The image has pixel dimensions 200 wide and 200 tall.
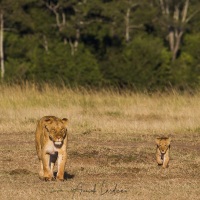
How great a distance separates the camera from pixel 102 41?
43594 millimetres

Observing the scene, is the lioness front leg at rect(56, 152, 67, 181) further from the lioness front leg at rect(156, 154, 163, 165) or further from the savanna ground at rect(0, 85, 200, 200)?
the lioness front leg at rect(156, 154, 163, 165)

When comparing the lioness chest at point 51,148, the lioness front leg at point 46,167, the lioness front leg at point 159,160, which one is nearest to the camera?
the lioness chest at point 51,148

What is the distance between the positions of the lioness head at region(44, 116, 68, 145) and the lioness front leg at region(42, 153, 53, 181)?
27cm

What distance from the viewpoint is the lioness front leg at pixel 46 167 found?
10.4m

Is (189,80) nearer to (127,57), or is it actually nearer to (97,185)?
(127,57)

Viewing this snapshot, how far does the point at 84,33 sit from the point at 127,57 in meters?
4.65

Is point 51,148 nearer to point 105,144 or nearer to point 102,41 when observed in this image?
point 105,144

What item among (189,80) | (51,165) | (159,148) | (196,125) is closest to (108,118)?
(196,125)

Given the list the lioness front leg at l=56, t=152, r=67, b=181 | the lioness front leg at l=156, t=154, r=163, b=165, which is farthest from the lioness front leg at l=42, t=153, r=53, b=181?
the lioness front leg at l=156, t=154, r=163, b=165

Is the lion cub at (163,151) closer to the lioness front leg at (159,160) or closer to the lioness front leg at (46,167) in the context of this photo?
the lioness front leg at (159,160)

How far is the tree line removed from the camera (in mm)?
37625

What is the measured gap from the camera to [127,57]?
38438mm

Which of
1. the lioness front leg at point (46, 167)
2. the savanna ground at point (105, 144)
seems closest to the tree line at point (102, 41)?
the savanna ground at point (105, 144)

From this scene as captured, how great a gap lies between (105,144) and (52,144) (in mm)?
4530
